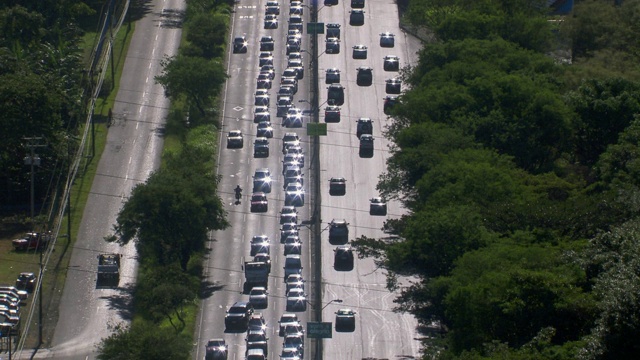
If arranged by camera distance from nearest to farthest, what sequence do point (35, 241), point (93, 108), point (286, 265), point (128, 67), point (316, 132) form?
point (316, 132) < point (286, 265) < point (35, 241) < point (93, 108) < point (128, 67)

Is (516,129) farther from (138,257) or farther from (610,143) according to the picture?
(138,257)

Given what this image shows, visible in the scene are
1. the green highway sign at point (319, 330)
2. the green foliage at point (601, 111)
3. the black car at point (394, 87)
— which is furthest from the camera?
the black car at point (394, 87)

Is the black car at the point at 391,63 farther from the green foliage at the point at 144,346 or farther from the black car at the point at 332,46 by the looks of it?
the green foliage at the point at 144,346

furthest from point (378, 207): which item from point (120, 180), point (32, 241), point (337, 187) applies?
point (32, 241)

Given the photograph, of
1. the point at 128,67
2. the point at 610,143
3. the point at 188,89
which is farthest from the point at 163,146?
the point at 610,143

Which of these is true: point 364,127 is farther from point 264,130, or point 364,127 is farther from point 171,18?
point 171,18

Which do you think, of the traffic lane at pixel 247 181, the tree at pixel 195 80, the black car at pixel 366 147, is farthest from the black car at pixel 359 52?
the black car at pixel 366 147
